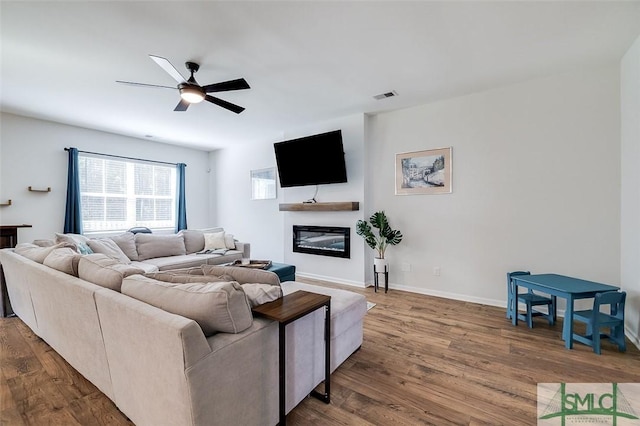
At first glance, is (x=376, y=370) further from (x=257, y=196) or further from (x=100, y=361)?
(x=257, y=196)

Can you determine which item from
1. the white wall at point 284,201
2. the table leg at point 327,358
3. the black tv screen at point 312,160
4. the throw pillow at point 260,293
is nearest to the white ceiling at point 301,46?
the black tv screen at point 312,160

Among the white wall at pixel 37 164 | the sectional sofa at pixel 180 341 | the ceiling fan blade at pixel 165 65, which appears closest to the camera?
the sectional sofa at pixel 180 341

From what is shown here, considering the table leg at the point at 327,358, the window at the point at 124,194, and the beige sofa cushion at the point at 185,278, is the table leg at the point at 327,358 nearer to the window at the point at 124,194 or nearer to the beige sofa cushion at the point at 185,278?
the beige sofa cushion at the point at 185,278

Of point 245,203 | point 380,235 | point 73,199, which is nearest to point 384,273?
point 380,235

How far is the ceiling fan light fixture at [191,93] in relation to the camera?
2613 mm

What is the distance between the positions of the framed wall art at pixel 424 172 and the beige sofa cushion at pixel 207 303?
3313 mm

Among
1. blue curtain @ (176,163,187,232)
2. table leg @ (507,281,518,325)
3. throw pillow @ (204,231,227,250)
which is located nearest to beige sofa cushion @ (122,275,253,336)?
table leg @ (507,281,518,325)

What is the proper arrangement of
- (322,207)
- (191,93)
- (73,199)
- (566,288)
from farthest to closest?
(73,199) → (322,207) → (191,93) → (566,288)

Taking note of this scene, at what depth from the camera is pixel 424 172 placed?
396 centimetres

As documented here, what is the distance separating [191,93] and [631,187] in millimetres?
4295

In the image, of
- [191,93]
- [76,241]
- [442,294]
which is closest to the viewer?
[191,93]

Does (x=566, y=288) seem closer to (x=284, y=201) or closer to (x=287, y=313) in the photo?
(x=287, y=313)

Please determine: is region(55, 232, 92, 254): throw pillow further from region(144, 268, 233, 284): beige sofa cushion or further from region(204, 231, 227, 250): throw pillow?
region(144, 268, 233, 284): beige sofa cushion

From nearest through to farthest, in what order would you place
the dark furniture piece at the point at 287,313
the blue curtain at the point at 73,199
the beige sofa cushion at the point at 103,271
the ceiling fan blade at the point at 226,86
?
the dark furniture piece at the point at 287,313
the beige sofa cushion at the point at 103,271
the ceiling fan blade at the point at 226,86
the blue curtain at the point at 73,199
